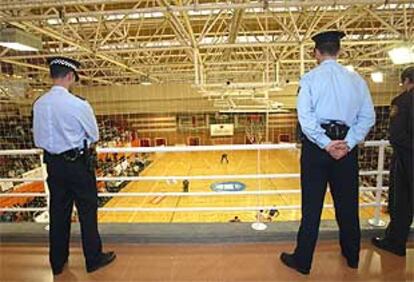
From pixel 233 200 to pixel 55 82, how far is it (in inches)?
377

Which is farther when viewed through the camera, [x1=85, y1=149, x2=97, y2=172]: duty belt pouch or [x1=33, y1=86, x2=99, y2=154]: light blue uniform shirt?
[x1=85, y1=149, x2=97, y2=172]: duty belt pouch

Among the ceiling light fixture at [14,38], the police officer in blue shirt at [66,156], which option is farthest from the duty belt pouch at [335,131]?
the ceiling light fixture at [14,38]

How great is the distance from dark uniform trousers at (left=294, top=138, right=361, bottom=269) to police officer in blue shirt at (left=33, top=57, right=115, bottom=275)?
128cm

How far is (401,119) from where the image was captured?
2.11 metres

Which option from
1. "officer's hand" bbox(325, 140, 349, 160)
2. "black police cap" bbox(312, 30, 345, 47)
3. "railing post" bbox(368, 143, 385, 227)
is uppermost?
"black police cap" bbox(312, 30, 345, 47)

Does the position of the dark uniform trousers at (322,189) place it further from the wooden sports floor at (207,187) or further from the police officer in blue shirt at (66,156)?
the wooden sports floor at (207,187)

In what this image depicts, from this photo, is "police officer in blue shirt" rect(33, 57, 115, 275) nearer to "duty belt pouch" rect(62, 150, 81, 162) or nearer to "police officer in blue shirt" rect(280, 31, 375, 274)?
"duty belt pouch" rect(62, 150, 81, 162)

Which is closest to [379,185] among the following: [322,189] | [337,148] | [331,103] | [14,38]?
[322,189]

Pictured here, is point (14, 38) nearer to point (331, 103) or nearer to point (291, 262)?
point (331, 103)

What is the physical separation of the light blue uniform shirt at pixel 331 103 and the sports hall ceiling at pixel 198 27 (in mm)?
2330

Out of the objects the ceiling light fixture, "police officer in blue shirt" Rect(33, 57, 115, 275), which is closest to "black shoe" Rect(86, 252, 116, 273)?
"police officer in blue shirt" Rect(33, 57, 115, 275)

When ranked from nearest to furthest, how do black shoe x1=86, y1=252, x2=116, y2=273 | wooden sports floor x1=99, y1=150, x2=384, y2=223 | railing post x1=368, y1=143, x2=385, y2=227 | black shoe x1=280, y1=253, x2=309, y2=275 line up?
black shoe x1=280, y1=253, x2=309, y2=275 < black shoe x1=86, y1=252, x2=116, y2=273 < railing post x1=368, y1=143, x2=385, y2=227 < wooden sports floor x1=99, y1=150, x2=384, y2=223

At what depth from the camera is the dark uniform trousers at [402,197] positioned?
215 centimetres

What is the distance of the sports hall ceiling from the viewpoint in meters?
4.46
